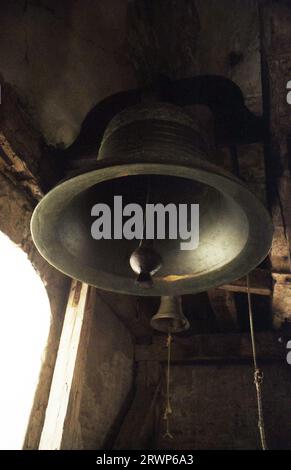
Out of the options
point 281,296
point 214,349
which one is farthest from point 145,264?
point 214,349

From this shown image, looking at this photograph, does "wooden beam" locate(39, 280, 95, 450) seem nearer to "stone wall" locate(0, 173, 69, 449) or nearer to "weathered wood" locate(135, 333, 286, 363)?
"stone wall" locate(0, 173, 69, 449)

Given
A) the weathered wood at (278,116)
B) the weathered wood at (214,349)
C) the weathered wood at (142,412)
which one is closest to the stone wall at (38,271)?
the weathered wood at (278,116)

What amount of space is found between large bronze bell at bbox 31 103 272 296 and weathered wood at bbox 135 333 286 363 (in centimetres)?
236

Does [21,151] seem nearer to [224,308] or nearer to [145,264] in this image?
[145,264]

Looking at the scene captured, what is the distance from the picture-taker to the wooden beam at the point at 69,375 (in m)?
1.92

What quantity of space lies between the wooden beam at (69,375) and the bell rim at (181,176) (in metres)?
0.72

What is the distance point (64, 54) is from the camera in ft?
6.88

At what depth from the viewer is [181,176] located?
1285mm

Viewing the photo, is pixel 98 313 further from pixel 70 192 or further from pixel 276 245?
pixel 70 192

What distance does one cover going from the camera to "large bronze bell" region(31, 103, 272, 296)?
1.29 meters

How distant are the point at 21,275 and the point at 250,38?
1.74 m

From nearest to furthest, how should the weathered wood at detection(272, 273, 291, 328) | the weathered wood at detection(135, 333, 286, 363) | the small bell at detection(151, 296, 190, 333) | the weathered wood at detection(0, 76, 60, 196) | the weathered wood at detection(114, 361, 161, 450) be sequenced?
1. the weathered wood at detection(0, 76, 60, 196)
2. the weathered wood at detection(272, 273, 291, 328)
3. the small bell at detection(151, 296, 190, 333)
4. the weathered wood at detection(114, 361, 161, 450)
5. the weathered wood at detection(135, 333, 286, 363)

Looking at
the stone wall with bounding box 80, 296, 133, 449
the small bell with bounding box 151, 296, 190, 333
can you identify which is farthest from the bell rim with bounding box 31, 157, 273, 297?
the stone wall with bounding box 80, 296, 133, 449

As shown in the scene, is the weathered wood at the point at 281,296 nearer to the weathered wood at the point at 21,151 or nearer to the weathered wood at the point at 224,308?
the weathered wood at the point at 224,308
